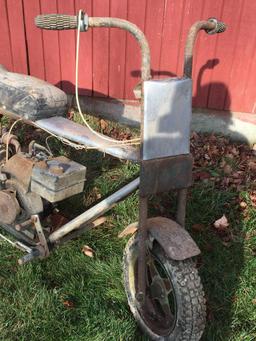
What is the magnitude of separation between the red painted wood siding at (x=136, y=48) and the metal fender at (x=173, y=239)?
7.57ft

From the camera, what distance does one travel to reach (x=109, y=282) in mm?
2811

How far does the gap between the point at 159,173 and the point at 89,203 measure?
5.15 feet

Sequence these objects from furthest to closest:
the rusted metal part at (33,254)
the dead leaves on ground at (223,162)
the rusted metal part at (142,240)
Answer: the dead leaves on ground at (223,162) → the rusted metal part at (33,254) → the rusted metal part at (142,240)

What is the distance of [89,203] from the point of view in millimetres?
3533

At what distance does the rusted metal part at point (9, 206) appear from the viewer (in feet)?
8.80

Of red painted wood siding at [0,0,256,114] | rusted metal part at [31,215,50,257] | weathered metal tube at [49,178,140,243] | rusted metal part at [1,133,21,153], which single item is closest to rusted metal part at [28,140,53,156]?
rusted metal part at [1,133,21,153]

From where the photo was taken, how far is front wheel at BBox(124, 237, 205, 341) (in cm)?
213

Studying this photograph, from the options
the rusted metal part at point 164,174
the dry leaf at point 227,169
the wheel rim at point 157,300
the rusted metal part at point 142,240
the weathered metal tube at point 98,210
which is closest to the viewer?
the rusted metal part at point 164,174

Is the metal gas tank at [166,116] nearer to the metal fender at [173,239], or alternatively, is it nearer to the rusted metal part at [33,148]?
the metal fender at [173,239]

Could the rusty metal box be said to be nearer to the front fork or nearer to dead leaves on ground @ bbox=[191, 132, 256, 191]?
the front fork

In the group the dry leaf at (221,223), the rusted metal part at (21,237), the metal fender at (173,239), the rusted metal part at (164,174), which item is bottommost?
the dry leaf at (221,223)

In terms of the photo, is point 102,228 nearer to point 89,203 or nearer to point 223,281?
point 89,203

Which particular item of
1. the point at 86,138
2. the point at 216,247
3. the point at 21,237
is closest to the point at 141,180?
the point at 86,138

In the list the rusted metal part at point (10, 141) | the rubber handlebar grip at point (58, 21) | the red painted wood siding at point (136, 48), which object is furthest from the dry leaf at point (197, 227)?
the rubber handlebar grip at point (58, 21)
